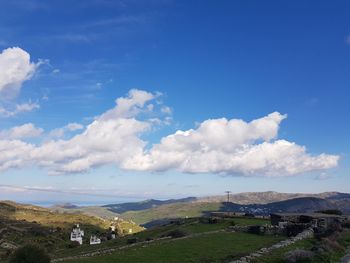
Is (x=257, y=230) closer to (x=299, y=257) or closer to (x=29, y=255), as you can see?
(x=299, y=257)

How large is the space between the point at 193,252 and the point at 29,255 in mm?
15137

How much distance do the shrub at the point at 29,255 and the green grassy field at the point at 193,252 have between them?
20.8 feet

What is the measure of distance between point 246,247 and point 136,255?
39.8 ft

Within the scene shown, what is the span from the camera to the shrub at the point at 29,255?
2981 centimetres

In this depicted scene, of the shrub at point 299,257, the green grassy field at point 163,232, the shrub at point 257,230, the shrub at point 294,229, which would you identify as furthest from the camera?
the green grassy field at point 163,232

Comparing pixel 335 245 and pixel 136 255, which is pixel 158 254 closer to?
pixel 136 255

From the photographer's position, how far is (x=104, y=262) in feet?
114

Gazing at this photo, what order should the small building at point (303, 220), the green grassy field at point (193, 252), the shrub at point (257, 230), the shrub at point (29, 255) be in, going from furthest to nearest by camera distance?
the small building at point (303, 220) → the shrub at point (257, 230) → the green grassy field at point (193, 252) → the shrub at point (29, 255)

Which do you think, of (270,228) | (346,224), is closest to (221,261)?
(270,228)

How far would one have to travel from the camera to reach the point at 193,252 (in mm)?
39812

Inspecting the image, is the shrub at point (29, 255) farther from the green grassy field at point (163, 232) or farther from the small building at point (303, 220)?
the small building at point (303, 220)

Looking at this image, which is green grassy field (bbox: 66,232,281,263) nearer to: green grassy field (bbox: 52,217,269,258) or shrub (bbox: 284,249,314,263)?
shrub (bbox: 284,249,314,263)

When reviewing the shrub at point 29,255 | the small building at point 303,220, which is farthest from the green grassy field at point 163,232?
the shrub at point 29,255

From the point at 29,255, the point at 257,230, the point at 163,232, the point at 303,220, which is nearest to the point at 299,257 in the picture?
the point at 29,255
